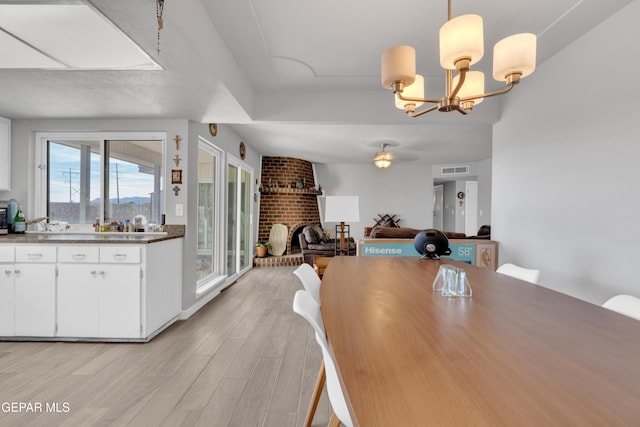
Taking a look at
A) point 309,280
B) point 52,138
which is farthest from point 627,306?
point 52,138

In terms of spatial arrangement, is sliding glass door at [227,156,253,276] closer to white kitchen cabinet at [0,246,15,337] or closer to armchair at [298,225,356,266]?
armchair at [298,225,356,266]

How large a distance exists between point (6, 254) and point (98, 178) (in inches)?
42.4

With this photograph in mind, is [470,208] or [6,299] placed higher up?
[470,208]

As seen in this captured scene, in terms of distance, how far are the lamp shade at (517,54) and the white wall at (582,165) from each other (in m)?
1.08

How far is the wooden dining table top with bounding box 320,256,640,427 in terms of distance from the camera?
549 millimetres

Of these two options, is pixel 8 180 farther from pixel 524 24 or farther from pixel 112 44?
pixel 524 24

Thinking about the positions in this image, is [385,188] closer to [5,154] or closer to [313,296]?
[313,296]

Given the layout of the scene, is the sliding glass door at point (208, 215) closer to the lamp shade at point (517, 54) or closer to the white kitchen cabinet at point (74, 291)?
the white kitchen cabinet at point (74, 291)

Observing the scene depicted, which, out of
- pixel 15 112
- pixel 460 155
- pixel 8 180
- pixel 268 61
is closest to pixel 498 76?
pixel 268 61

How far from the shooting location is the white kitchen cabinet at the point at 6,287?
2.53m

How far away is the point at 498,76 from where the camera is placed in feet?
5.21

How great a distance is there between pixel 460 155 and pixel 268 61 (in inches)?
210

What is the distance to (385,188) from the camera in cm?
816

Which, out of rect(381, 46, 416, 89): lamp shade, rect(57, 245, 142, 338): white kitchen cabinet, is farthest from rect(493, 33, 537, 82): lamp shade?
rect(57, 245, 142, 338): white kitchen cabinet
